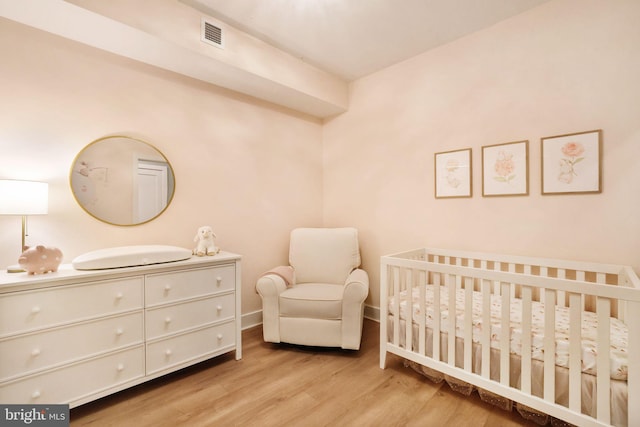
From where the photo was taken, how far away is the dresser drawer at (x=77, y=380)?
1399 millimetres

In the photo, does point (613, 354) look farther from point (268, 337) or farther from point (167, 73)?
point (167, 73)

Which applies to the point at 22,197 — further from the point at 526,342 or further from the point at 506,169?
the point at 506,169

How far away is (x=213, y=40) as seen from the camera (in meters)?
2.08

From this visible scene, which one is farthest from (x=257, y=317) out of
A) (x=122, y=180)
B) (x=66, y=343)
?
(x=122, y=180)

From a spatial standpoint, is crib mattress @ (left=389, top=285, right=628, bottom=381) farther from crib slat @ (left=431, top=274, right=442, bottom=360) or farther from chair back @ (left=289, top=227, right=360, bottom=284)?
chair back @ (left=289, top=227, right=360, bottom=284)

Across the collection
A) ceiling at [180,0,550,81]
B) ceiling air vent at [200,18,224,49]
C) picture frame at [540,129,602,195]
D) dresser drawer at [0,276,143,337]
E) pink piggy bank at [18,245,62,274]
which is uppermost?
ceiling at [180,0,550,81]

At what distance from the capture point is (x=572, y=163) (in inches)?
74.6

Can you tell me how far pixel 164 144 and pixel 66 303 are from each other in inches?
50.9

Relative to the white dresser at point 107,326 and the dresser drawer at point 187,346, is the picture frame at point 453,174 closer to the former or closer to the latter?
the white dresser at point 107,326

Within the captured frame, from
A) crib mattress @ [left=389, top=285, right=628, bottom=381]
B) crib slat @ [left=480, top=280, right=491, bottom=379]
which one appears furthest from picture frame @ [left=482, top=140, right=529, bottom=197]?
crib slat @ [left=480, top=280, right=491, bottom=379]

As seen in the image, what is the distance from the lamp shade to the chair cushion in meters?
1.62

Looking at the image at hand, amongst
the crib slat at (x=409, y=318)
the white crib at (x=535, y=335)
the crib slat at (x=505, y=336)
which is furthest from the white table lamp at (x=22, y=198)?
the crib slat at (x=505, y=336)

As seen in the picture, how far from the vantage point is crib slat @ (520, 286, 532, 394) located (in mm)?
1476

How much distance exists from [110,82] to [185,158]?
70 cm
